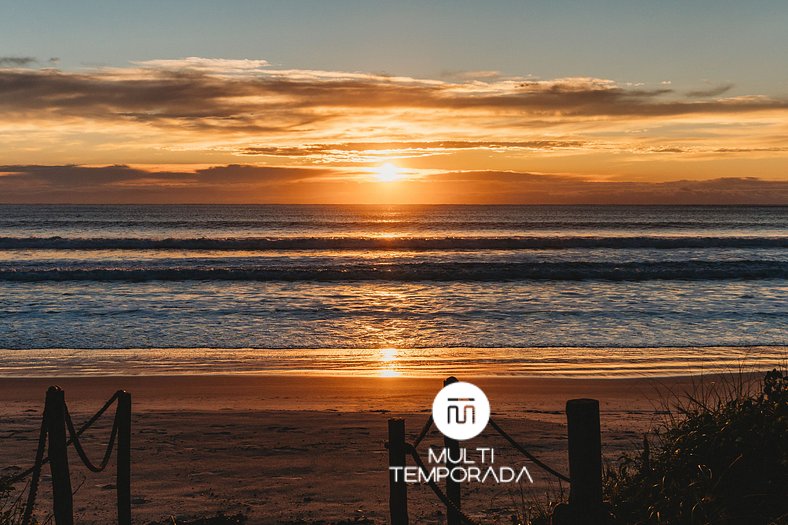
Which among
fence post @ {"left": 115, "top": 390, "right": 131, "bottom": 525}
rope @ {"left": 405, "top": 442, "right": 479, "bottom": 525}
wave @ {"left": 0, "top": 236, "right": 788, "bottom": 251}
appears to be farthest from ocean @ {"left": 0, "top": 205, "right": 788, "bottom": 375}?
rope @ {"left": 405, "top": 442, "right": 479, "bottom": 525}

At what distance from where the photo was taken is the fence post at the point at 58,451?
4.96 metres

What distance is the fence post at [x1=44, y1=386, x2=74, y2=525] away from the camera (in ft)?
16.3

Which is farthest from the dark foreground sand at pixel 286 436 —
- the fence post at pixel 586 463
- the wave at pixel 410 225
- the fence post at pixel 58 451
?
the wave at pixel 410 225

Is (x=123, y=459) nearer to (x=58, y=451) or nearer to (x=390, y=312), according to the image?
(x=58, y=451)

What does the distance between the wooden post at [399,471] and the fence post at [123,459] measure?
7.74ft

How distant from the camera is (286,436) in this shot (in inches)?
345

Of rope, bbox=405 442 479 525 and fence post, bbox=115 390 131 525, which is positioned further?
fence post, bbox=115 390 131 525

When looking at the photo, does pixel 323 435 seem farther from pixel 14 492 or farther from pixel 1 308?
pixel 1 308

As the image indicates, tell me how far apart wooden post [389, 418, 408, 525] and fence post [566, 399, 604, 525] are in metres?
1.14

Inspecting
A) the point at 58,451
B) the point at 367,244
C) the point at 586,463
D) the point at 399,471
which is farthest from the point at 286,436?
the point at 367,244

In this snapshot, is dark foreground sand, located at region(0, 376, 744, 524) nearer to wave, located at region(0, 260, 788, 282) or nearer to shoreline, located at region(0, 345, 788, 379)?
shoreline, located at region(0, 345, 788, 379)

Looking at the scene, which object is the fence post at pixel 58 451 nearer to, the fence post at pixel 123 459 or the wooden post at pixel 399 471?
the fence post at pixel 123 459

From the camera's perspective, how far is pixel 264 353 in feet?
48.3

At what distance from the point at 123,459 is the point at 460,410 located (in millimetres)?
3149
